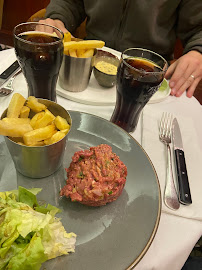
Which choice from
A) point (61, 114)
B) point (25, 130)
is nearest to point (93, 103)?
point (61, 114)

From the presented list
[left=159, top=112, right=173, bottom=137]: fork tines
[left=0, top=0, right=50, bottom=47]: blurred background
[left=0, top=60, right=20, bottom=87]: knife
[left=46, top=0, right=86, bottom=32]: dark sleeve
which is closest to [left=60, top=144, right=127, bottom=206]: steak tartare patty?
[left=159, top=112, right=173, bottom=137]: fork tines

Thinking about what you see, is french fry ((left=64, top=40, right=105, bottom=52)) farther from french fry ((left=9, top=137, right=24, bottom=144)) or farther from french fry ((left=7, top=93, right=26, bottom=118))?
french fry ((left=9, top=137, right=24, bottom=144))

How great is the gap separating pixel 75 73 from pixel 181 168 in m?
0.72

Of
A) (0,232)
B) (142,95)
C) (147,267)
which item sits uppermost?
(142,95)

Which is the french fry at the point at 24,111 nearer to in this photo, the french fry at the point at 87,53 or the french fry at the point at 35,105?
the french fry at the point at 35,105

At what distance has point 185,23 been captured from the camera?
204cm

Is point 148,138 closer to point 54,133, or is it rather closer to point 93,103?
point 93,103

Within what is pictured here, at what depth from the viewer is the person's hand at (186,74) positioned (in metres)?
1.55

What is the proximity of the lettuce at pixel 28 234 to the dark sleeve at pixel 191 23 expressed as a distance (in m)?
1.71

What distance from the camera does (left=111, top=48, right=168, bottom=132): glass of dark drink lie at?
100 centimetres

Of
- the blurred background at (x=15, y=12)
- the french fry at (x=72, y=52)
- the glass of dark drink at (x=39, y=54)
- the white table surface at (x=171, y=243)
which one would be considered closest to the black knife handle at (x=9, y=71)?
the glass of dark drink at (x=39, y=54)

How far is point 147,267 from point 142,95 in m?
0.66

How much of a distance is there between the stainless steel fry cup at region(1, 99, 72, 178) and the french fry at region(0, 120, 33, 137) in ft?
0.11

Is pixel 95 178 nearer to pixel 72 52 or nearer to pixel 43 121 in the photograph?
pixel 43 121
